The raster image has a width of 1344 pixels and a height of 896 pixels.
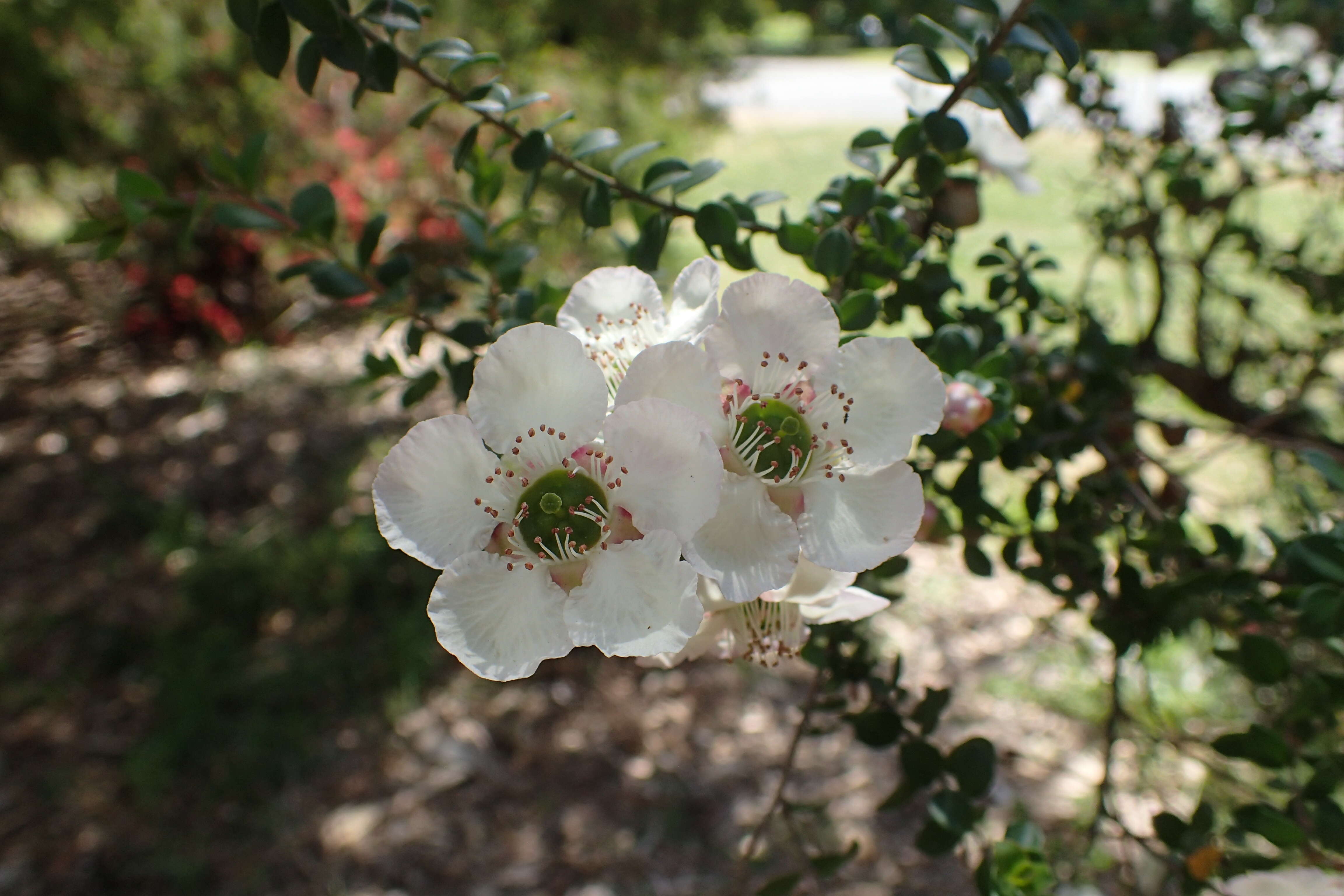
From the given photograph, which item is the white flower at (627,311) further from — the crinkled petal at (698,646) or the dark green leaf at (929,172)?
the dark green leaf at (929,172)

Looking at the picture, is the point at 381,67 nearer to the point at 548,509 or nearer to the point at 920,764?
the point at 548,509

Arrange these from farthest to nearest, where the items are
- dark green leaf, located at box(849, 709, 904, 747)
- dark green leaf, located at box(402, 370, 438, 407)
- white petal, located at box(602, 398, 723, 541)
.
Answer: dark green leaf, located at box(402, 370, 438, 407)
dark green leaf, located at box(849, 709, 904, 747)
white petal, located at box(602, 398, 723, 541)

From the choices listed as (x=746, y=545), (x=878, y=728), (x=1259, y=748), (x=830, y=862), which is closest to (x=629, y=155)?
(x=746, y=545)

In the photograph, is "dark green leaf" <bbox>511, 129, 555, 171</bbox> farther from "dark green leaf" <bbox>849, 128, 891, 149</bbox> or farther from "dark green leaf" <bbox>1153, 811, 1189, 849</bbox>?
"dark green leaf" <bbox>1153, 811, 1189, 849</bbox>

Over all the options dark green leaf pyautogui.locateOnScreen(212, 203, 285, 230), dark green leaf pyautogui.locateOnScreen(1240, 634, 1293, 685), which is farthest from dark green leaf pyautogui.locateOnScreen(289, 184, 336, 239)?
dark green leaf pyautogui.locateOnScreen(1240, 634, 1293, 685)

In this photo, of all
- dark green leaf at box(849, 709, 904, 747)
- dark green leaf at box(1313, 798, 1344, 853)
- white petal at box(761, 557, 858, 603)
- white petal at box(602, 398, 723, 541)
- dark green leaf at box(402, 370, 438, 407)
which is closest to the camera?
white petal at box(602, 398, 723, 541)

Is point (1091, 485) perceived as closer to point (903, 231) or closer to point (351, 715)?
point (903, 231)

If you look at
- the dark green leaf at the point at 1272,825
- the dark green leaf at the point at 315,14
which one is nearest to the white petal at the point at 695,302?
the dark green leaf at the point at 315,14
